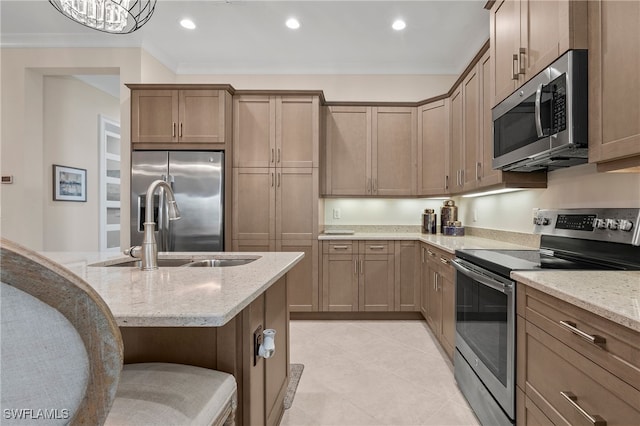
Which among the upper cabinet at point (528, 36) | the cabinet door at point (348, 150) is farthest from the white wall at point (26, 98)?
the upper cabinet at point (528, 36)

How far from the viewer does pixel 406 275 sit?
11.6 ft

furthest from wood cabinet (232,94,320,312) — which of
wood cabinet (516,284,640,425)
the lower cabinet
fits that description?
wood cabinet (516,284,640,425)

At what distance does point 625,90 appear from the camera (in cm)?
125

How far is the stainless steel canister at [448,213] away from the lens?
377 cm

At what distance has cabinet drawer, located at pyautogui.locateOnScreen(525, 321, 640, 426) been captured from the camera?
2.92ft

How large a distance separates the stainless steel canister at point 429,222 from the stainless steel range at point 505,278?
5.63 feet

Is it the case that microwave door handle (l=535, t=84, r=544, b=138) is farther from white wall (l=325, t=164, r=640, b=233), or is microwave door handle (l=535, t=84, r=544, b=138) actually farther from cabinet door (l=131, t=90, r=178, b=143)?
cabinet door (l=131, t=90, r=178, b=143)

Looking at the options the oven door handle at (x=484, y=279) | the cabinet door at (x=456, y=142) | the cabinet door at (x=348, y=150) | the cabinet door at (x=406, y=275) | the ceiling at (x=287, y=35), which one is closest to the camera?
the oven door handle at (x=484, y=279)

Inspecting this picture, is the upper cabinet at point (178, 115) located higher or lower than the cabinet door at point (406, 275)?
higher

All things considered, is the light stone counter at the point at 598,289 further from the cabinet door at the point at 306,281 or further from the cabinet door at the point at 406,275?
the cabinet door at the point at 306,281

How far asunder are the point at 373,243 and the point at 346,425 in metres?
1.99

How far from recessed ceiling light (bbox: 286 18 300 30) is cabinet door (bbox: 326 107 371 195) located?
0.95m

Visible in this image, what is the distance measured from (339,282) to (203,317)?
287cm

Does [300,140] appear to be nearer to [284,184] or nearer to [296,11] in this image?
[284,184]
